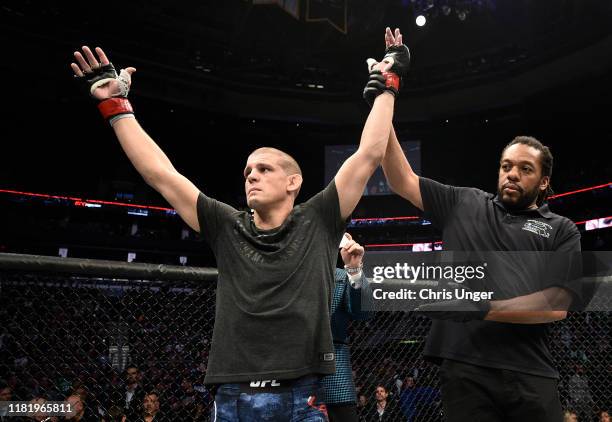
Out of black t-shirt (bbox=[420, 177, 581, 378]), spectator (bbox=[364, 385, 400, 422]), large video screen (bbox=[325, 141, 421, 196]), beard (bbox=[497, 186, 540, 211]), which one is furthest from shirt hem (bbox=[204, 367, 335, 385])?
large video screen (bbox=[325, 141, 421, 196])

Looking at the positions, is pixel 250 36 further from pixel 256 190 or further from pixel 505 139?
pixel 256 190

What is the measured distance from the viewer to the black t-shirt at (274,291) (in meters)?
1.61

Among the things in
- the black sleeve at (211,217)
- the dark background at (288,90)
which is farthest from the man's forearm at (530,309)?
the dark background at (288,90)

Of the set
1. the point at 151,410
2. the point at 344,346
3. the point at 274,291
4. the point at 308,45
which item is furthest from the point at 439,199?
the point at 308,45

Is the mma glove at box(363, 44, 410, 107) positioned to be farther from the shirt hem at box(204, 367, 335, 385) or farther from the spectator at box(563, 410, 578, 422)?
the spectator at box(563, 410, 578, 422)

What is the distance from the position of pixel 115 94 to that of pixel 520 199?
152 centimetres

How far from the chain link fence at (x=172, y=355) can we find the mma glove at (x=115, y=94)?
101 cm

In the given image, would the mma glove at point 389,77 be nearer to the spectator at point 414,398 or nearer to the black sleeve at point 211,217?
the black sleeve at point 211,217

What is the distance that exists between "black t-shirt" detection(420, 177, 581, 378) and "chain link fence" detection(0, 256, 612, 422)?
107 centimetres

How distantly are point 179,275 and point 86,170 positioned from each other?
15108 mm

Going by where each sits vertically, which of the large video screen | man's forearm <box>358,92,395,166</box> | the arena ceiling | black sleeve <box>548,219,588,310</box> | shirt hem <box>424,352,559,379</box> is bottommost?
shirt hem <box>424,352,559,379</box>

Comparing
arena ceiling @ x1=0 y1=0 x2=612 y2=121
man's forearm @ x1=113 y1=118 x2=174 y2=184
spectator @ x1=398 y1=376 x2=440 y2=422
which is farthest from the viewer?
arena ceiling @ x1=0 y1=0 x2=612 y2=121

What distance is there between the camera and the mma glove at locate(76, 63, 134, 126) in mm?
1845

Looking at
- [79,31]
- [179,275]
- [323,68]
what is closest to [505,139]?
Result: [323,68]
